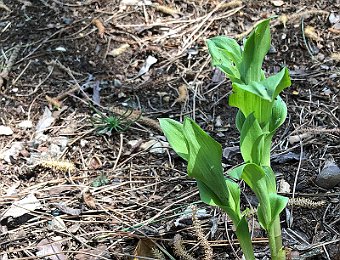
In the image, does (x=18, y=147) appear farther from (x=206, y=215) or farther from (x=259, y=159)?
(x=259, y=159)

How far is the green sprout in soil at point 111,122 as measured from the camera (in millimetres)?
2232

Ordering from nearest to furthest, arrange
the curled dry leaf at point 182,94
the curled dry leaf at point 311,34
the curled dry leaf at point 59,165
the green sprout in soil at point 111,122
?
the curled dry leaf at point 59,165 → the green sprout in soil at point 111,122 → the curled dry leaf at point 182,94 → the curled dry leaf at point 311,34

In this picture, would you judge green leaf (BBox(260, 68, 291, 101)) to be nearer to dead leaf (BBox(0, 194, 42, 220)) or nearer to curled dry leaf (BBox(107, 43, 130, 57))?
dead leaf (BBox(0, 194, 42, 220))

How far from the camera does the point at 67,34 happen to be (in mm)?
2811

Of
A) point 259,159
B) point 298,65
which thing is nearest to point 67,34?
point 298,65

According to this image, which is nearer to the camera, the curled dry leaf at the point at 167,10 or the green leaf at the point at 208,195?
the green leaf at the point at 208,195

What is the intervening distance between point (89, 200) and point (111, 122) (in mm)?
412

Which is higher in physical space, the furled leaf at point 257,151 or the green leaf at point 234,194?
the furled leaf at point 257,151

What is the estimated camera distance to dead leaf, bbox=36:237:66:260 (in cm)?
172

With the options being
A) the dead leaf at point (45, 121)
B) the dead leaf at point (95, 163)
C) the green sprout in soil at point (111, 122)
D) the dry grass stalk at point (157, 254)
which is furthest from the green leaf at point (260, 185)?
the dead leaf at point (45, 121)

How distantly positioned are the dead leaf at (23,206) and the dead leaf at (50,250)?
0.49ft

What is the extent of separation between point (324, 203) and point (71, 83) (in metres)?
1.26

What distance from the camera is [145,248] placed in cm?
169

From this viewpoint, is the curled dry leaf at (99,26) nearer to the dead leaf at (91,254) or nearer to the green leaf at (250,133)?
the dead leaf at (91,254)
